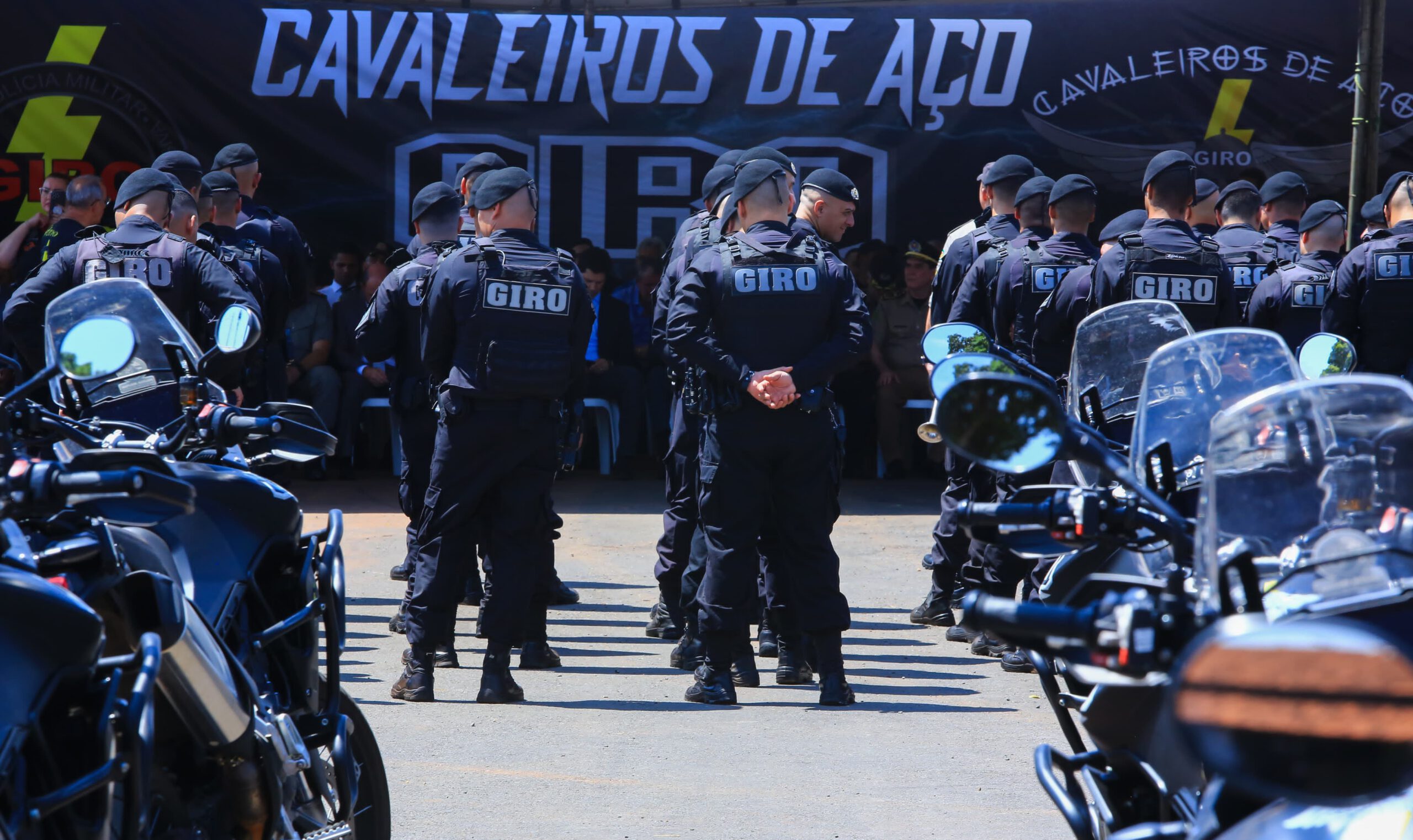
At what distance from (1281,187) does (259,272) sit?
599 cm

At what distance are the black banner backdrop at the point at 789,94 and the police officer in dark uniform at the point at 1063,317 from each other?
14.0ft

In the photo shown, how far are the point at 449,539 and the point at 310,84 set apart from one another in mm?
5952

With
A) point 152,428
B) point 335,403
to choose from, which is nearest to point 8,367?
point 152,428

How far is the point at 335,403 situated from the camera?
35.8ft

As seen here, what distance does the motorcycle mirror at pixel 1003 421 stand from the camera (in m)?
2.15

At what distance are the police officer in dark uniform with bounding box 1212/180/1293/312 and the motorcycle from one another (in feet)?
20.2

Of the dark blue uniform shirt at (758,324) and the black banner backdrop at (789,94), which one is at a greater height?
the black banner backdrop at (789,94)

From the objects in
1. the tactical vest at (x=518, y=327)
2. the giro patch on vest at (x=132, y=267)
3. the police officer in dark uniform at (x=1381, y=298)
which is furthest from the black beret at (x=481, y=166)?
the police officer in dark uniform at (x=1381, y=298)

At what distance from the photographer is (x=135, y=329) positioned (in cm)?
348

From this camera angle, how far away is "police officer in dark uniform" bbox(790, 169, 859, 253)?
685 centimetres

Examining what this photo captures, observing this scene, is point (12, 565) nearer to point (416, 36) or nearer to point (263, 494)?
point (263, 494)

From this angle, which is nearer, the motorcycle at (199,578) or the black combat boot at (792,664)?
the motorcycle at (199,578)

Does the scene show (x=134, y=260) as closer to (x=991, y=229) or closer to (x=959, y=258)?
(x=959, y=258)

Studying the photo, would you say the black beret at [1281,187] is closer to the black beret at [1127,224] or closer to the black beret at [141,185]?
the black beret at [1127,224]
